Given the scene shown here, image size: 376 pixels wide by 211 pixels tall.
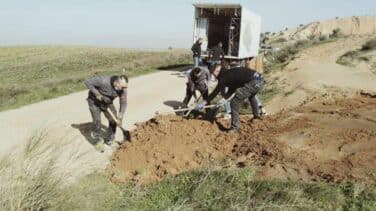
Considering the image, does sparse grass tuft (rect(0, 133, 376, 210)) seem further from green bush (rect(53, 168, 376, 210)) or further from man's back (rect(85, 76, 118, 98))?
man's back (rect(85, 76, 118, 98))

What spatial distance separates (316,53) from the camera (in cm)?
3044

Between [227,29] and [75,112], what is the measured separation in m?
12.1

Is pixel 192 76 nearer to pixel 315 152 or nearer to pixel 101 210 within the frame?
pixel 315 152

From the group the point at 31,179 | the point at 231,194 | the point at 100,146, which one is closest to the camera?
the point at 31,179

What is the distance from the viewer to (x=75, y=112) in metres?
15.5

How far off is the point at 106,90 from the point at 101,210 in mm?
4403

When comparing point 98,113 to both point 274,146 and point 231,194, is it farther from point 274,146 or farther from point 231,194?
point 231,194

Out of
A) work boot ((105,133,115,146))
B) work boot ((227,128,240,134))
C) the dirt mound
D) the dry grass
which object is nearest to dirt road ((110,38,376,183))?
the dirt mound

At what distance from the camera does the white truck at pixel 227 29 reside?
2458cm

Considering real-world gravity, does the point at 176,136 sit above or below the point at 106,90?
below

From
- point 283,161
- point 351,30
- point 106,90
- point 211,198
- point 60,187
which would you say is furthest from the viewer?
point 351,30

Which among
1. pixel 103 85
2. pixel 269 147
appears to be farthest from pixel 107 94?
pixel 269 147

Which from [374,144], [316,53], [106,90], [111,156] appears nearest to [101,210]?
[111,156]

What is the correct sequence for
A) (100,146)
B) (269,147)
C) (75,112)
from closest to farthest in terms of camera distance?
(269,147) → (100,146) → (75,112)
